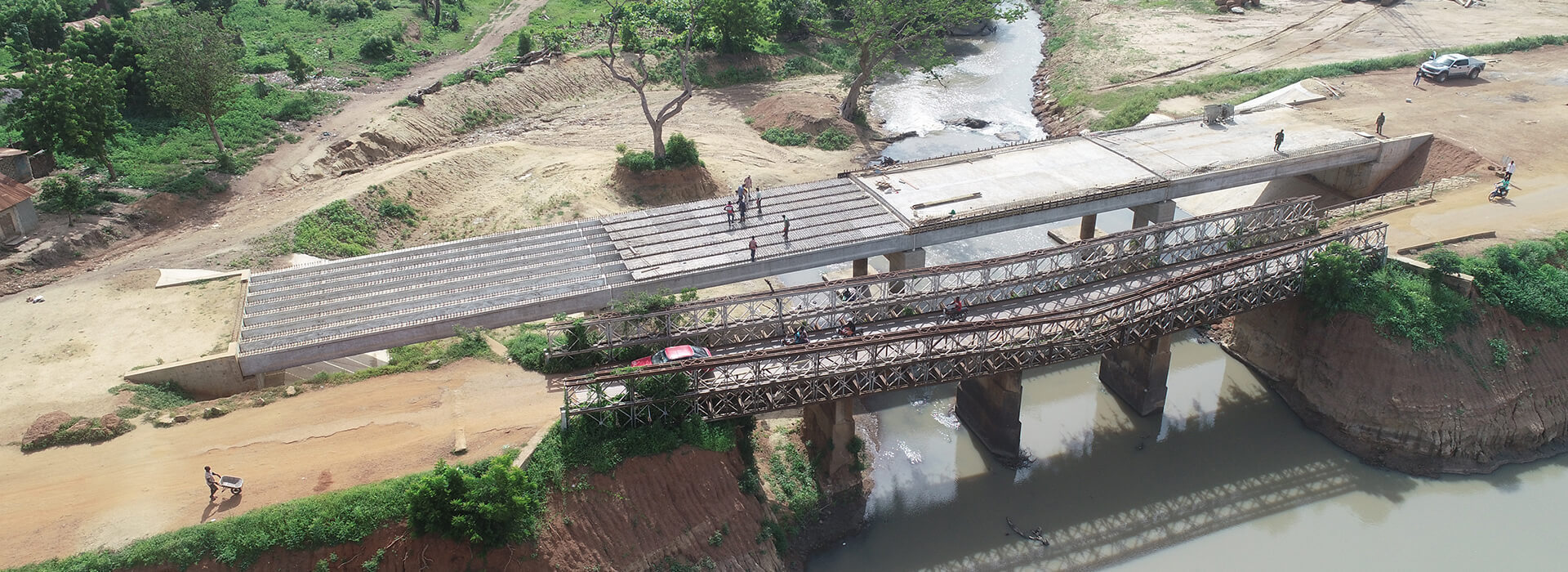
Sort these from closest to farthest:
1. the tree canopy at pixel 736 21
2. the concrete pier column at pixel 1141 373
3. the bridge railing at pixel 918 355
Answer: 1. the bridge railing at pixel 918 355
2. the concrete pier column at pixel 1141 373
3. the tree canopy at pixel 736 21

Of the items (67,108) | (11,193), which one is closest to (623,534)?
(11,193)

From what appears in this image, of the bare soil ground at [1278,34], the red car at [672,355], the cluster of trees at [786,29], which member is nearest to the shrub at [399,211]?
the cluster of trees at [786,29]

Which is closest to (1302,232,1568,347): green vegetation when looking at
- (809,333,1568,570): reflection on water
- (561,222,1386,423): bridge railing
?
(561,222,1386,423): bridge railing

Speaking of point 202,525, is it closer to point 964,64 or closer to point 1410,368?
point 1410,368

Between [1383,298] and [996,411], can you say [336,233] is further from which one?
[1383,298]

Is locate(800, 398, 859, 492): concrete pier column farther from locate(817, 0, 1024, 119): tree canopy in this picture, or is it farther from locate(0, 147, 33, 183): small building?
locate(0, 147, 33, 183): small building

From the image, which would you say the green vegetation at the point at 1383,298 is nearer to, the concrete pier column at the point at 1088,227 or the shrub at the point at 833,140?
the concrete pier column at the point at 1088,227
